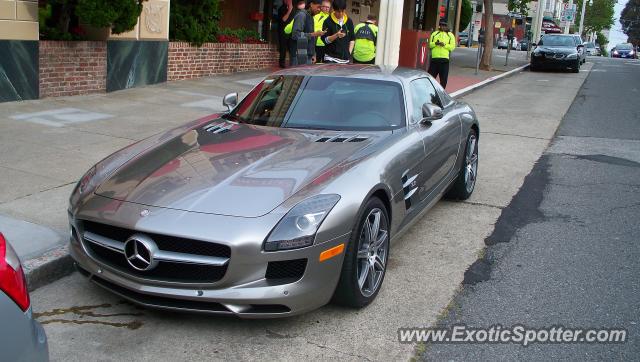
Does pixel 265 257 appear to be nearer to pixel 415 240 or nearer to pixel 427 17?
pixel 415 240

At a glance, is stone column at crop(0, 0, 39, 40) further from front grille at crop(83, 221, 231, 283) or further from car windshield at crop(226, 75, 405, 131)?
front grille at crop(83, 221, 231, 283)

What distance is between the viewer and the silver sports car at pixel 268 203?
3551 millimetres

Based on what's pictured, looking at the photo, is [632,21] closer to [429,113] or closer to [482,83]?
[482,83]

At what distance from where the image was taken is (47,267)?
14.6ft

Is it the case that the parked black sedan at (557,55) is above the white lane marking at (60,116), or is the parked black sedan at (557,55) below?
above

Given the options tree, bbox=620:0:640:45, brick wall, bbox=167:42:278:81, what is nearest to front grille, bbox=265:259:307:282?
brick wall, bbox=167:42:278:81

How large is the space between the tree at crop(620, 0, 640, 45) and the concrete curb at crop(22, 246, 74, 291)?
4775 inches

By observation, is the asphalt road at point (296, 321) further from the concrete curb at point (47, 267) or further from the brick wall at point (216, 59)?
the brick wall at point (216, 59)

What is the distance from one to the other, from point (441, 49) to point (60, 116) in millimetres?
8015

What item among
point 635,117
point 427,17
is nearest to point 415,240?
point 635,117

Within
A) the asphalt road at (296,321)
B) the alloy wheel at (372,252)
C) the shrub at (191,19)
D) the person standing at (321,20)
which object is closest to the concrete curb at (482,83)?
the person standing at (321,20)

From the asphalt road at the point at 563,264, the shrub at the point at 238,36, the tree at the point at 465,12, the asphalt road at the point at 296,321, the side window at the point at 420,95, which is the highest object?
the tree at the point at 465,12

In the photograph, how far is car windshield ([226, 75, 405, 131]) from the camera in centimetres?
513

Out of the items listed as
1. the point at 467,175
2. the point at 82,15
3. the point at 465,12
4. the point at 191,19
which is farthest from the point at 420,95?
the point at 465,12
